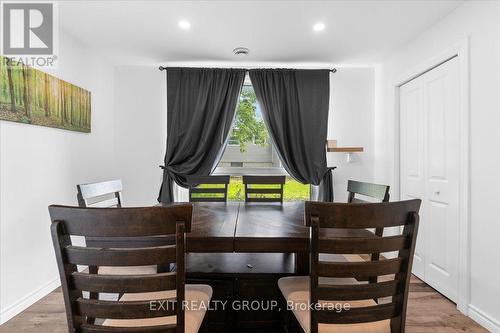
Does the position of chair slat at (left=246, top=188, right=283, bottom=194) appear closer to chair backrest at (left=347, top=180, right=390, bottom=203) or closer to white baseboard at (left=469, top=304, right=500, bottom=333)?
chair backrest at (left=347, top=180, right=390, bottom=203)

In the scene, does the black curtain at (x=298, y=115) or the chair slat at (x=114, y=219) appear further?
the black curtain at (x=298, y=115)

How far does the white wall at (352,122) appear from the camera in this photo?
3725 mm

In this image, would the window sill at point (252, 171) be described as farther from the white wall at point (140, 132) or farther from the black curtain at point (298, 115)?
the white wall at point (140, 132)

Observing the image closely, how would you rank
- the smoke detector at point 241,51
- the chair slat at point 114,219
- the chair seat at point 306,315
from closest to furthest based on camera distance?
the chair slat at point 114,219
the chair seat at point 306,315
the smoke detector at point 241,51

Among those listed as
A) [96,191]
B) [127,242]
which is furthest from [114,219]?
[96,191]

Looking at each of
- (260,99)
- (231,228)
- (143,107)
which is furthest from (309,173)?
(143,107)

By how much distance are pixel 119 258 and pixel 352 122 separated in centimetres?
354

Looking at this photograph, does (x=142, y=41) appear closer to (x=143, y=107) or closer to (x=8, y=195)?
(x=143, y=107)

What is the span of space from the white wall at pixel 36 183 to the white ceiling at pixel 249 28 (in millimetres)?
474

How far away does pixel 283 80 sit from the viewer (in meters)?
3.54

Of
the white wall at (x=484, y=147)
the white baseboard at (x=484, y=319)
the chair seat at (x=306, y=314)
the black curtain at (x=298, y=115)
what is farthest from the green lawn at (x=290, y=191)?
the chair seat at (x=306, y=314)

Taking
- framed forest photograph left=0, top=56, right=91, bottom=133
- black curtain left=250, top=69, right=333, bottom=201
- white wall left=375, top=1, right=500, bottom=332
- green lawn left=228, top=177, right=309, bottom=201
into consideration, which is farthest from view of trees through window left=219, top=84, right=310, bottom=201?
white wall left=375, top=1, right=500, bottom=332

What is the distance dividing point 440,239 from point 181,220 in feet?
8.46

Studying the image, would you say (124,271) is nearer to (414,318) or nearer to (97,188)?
(97,188)
